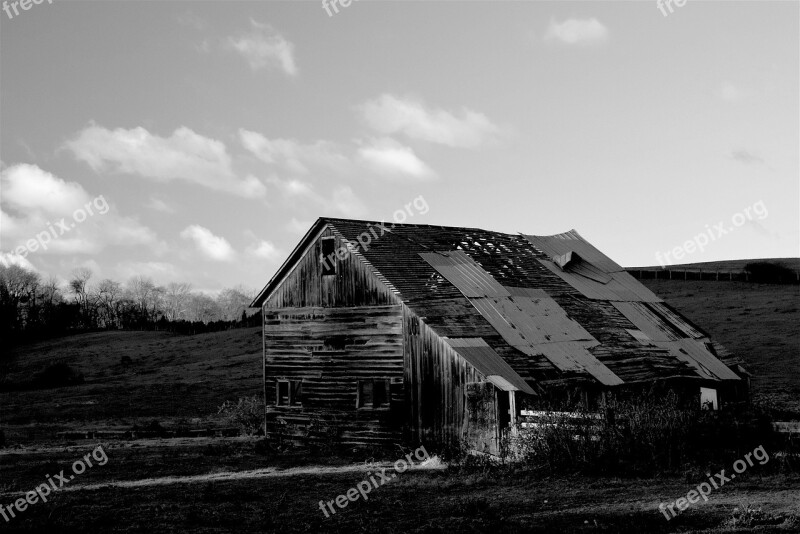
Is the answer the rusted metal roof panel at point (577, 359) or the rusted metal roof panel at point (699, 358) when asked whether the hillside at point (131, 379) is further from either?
the rusted metal roof panel at point (699, 358)

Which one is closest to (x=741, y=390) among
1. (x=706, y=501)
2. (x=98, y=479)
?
(x=706, y=501)

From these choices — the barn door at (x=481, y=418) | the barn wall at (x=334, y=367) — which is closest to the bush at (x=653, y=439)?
the barn door at (x=481, y=418)

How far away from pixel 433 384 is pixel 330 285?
16.4 ft

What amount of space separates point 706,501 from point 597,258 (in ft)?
63.3

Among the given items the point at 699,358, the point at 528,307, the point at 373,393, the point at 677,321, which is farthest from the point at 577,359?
the point at 677,321

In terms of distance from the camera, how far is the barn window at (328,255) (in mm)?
26375

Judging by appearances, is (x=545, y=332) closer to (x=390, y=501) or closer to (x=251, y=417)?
(x=390, y=501)

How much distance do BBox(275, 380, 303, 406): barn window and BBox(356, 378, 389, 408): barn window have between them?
2452mm

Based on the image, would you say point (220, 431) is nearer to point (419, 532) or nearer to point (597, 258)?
point (597, 258)

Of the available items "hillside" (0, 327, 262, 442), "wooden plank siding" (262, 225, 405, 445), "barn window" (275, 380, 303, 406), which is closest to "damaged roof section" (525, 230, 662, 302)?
"wooden plank siding" (262, 225, 405, 445)

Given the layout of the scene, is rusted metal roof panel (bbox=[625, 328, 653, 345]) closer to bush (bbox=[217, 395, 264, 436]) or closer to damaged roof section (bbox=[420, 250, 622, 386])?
damaged roof section (bbox=[420, 250, 622, 386])

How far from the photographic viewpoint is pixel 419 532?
13.5 meters

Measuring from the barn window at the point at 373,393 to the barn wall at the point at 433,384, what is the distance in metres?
0.97

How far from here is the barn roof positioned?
2420 centimetres
